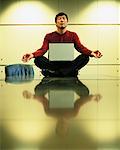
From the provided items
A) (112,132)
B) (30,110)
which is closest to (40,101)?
(30,110)

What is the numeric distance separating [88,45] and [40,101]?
476 centimetres

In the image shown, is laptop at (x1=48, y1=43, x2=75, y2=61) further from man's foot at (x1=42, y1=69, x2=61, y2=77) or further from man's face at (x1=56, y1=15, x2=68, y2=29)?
man's face at (x1=56, y1=15, x2=68, y2=29)

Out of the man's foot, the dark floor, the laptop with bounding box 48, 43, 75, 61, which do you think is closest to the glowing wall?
the man's foot

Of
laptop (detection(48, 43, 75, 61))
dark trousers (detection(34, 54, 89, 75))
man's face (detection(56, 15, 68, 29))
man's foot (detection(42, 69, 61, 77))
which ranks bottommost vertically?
man's foot (detection(42, 69, 61, 77))

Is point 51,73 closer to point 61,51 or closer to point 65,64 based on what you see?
point 65,64

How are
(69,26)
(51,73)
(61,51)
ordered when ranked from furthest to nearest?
1. (69,26)
2. (51,73)
3. (61,51)

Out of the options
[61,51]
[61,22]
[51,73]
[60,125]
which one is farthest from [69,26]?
[60,125]

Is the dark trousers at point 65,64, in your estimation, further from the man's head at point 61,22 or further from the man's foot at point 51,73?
the man's head at point 61,22

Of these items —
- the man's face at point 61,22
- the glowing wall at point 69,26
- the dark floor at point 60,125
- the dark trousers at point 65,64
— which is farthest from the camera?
the glowing wall at point 69,26

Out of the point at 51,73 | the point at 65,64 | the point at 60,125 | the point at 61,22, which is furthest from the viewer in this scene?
the point at 61,22

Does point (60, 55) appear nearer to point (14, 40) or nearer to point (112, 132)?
point (112, 132)

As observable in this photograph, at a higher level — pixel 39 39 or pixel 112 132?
pixel 39 39

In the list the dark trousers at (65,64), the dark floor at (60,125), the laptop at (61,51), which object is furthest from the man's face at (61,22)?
the dark floor at (60,125)

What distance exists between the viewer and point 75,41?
12.6 ft
